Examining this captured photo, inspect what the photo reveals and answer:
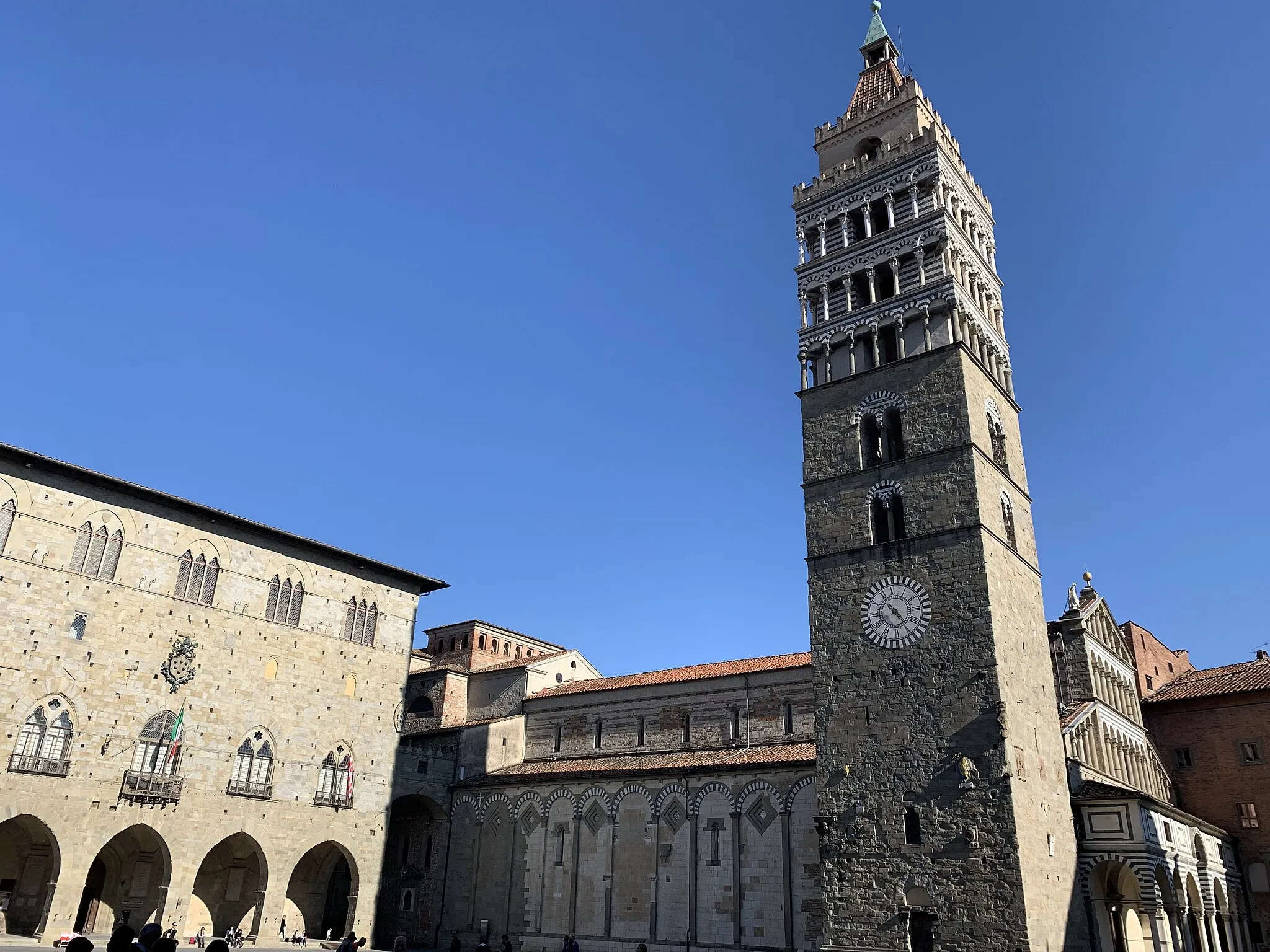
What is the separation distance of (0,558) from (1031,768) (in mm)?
26479

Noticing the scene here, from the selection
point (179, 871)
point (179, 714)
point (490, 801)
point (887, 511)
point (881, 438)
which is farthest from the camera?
point (490, 801)

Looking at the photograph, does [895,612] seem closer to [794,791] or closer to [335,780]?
[794,791]

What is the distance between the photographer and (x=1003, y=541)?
2419cm

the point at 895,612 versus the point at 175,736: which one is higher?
the point at 895,612

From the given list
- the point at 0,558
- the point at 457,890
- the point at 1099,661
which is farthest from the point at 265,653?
the point at 1099,661

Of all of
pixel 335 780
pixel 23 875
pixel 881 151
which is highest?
pixel 881 151

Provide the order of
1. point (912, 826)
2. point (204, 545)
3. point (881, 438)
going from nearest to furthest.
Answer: point (912, 826)
point (881, 438)
point (204, 545)

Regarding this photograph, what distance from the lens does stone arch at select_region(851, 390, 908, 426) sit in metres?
25.7

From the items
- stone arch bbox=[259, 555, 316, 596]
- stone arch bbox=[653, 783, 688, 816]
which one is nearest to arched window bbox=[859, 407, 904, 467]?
stone arch bbox=[653, 783, 688, 816]

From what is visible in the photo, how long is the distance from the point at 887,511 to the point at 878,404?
3131 mm

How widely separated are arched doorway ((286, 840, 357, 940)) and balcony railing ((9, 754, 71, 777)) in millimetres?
8301

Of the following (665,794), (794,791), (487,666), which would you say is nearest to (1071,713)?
(794,791)

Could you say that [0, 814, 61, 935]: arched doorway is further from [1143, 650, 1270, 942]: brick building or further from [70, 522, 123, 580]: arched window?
[1143, 650, 1270, 942]: brick building

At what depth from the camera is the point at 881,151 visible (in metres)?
29.9
